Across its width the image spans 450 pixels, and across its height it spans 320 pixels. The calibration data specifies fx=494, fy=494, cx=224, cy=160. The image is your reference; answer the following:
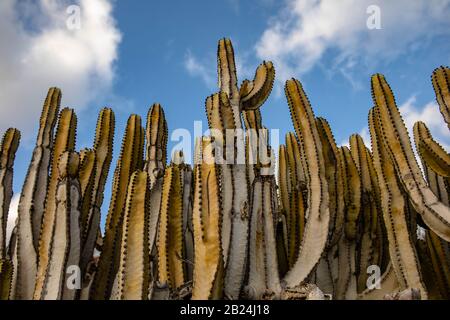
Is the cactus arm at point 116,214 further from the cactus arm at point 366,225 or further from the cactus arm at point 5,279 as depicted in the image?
the cactus arm at point 366,225

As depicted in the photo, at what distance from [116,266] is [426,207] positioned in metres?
2.63

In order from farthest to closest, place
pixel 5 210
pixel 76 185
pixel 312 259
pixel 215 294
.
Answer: pixel 5 210
pixel 312 259
pixel 76 185
pixel 215 294

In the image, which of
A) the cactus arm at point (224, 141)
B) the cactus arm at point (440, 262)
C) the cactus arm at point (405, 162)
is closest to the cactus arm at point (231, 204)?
the cactus arm at point (224, 141)

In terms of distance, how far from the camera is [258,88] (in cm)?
470

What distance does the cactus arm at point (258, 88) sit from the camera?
4621 millimetres

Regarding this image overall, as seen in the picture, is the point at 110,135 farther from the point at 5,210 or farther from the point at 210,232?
the point at 210,232

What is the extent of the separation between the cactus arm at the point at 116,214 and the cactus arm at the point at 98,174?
5.1 inches

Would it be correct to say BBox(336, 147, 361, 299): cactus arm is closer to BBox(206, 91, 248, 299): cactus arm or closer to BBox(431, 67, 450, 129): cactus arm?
BBox(431, 67, 450, 129): cactus arm

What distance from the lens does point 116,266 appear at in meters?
4.12

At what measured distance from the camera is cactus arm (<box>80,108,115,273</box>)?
164 inches

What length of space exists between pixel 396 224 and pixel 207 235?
6.36 ft

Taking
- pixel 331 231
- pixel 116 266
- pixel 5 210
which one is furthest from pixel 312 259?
pixel 5 210

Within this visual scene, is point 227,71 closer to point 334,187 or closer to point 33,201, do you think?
point 334,187

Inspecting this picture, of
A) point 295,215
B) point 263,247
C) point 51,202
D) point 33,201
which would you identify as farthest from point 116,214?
point 295,215
